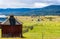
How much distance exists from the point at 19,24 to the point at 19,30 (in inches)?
47.6

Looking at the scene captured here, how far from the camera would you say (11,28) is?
45938 millimetres

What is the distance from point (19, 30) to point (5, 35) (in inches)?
105

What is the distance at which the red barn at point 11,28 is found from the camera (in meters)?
45.5

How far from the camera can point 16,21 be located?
45406 millimetres

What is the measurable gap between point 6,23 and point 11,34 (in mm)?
2250

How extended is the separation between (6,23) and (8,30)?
133 cm

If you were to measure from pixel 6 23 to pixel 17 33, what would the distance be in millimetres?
2684

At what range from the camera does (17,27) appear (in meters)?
45.8

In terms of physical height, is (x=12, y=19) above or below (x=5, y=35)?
above

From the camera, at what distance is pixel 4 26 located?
45.6m

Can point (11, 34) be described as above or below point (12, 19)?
below

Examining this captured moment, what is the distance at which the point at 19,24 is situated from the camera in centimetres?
4538

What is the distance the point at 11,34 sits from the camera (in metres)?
46.3

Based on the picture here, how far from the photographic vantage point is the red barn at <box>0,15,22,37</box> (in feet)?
149
